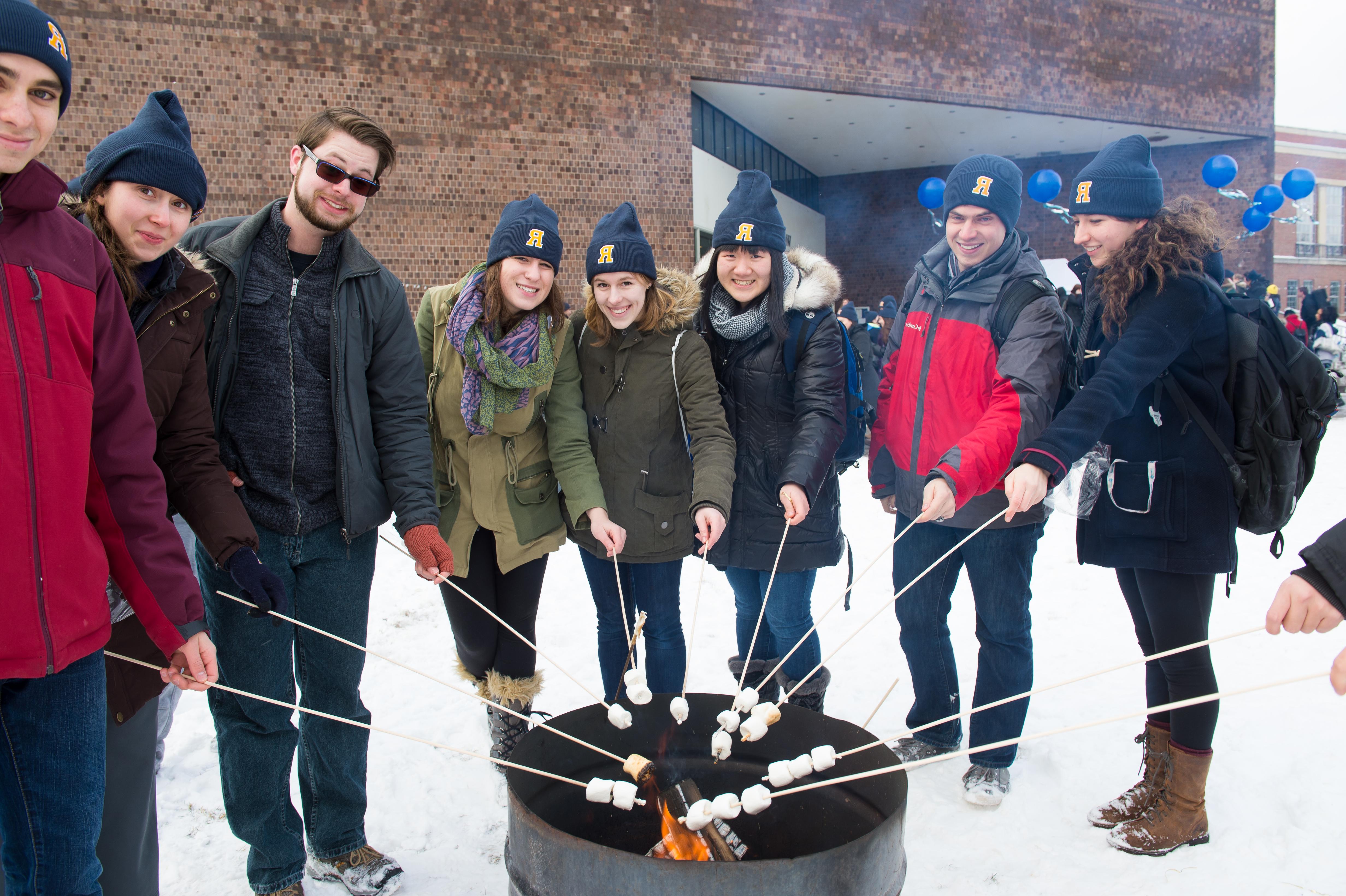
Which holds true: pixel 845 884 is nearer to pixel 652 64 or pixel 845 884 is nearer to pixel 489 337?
pixel 489 337

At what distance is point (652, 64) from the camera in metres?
14.7

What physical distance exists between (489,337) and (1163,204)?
2.19 meters

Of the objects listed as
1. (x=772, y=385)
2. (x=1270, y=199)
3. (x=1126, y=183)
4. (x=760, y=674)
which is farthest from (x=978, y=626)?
(x=1270, y=199)

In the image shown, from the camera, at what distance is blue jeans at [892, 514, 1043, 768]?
111 inches

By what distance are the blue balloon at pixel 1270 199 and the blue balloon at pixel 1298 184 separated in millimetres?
142

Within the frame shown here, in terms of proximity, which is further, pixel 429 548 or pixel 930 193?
pixel 930 193

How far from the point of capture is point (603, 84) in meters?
14.5

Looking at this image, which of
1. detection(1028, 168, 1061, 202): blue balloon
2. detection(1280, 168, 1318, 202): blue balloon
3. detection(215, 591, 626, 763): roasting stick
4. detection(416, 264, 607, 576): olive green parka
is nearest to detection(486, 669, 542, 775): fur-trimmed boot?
detection(416, 264, 607, 576): olive green parka

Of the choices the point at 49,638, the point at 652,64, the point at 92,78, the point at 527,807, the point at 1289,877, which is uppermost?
the point at 652,64

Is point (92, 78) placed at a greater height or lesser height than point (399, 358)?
greater

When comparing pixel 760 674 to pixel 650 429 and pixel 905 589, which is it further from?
pixel 650 429

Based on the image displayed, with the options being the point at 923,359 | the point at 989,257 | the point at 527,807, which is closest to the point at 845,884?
the point at 527,807

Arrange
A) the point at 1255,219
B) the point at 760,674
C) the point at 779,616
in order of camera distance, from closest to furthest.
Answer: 1. the point at 779,616
2. the point at 760,674
3. the point at 1255,219

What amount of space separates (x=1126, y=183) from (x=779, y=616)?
189 centimetres
